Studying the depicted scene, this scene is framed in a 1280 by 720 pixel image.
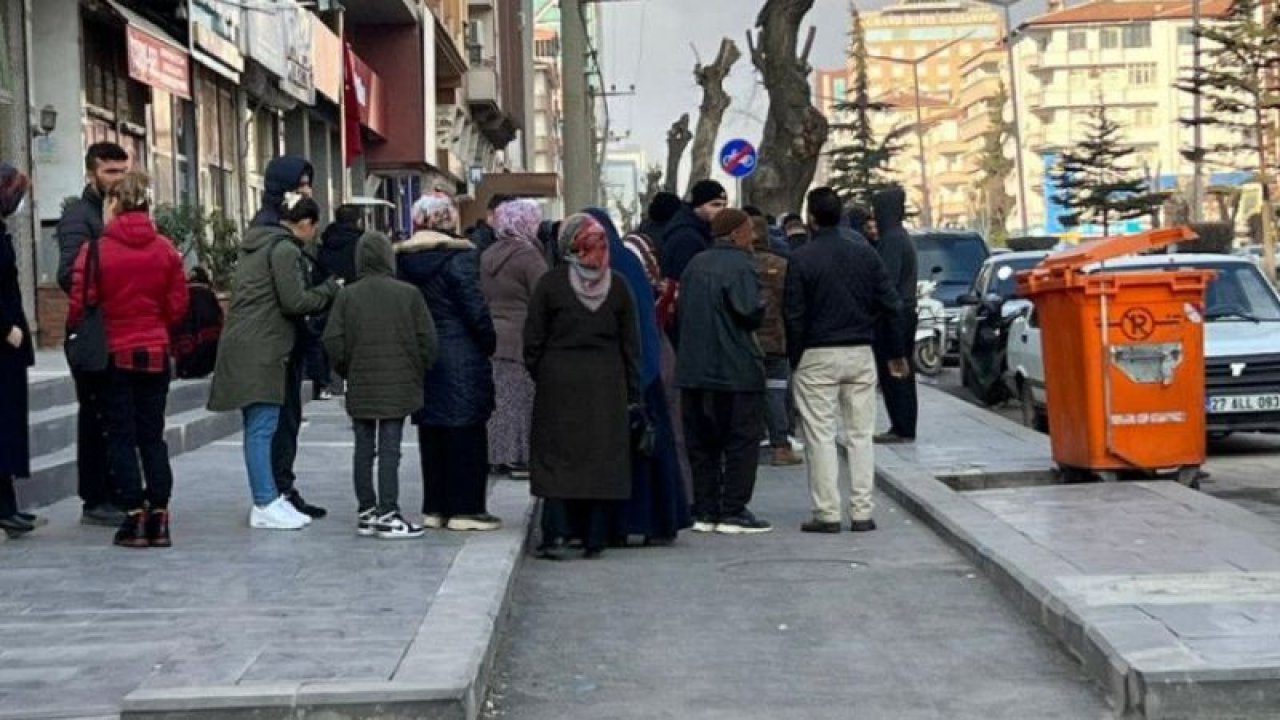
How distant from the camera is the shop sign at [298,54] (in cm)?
3103

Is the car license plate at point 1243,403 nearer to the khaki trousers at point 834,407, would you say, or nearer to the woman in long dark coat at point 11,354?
the khaki trousers at point 834,407

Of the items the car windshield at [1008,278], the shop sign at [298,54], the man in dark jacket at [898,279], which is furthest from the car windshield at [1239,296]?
the shop sign at [298,54]

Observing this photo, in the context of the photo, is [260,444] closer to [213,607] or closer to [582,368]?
[582,368]

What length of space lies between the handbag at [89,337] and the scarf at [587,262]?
7.64 feet

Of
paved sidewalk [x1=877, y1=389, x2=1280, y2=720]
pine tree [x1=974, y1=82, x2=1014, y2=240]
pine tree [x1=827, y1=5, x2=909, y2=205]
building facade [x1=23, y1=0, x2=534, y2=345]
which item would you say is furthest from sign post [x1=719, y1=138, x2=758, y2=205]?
pine tree [x1=974, y1=82, x2=1014, y2=240]

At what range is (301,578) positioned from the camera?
9.78 metres

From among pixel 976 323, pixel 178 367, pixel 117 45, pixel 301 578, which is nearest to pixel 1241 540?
pixel 301 578

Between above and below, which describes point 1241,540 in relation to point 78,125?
below

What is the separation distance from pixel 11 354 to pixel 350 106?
3028cm

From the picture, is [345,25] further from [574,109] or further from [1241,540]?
[1241,540]

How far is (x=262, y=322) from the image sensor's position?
11.2 m

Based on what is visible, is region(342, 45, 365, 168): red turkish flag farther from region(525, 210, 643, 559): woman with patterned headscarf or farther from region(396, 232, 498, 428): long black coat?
region(525, 210, 643, 559): woman with patterned headscarf

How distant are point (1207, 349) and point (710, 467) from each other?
566 centimetres

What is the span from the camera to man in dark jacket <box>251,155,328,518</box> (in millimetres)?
11359
